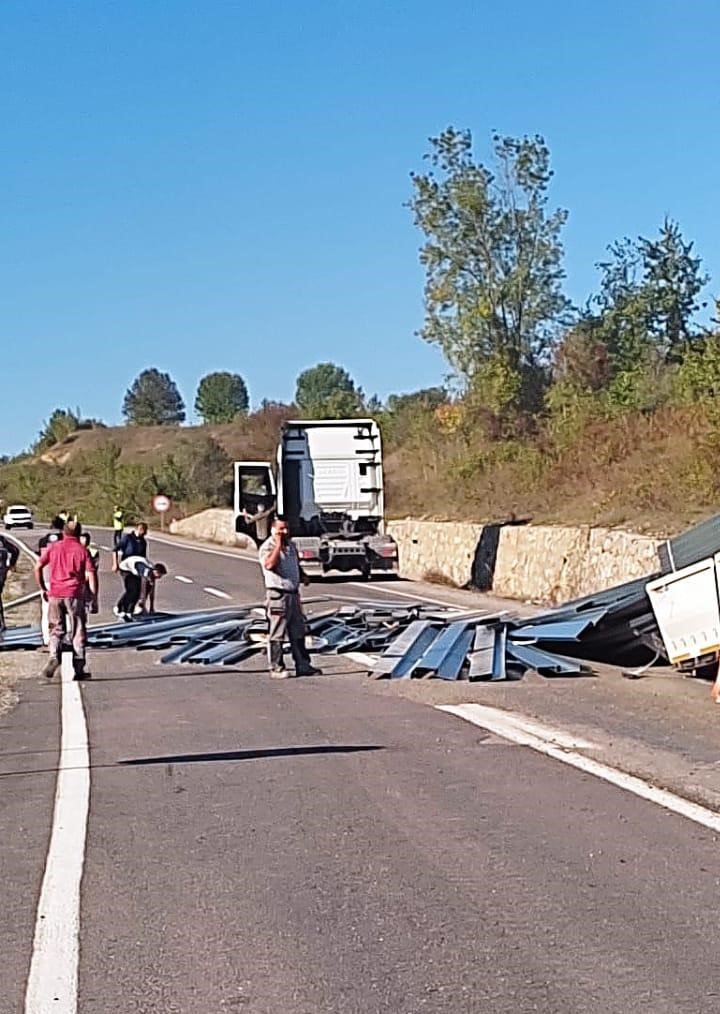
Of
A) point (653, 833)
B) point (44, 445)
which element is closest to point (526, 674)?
point (653, 833)

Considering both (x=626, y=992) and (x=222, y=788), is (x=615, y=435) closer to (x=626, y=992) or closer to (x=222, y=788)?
(x=222, y=788)

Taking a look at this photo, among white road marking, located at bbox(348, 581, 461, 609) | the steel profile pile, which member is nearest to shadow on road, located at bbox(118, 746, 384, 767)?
the steel profile pile

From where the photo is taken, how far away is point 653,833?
778 centimetres

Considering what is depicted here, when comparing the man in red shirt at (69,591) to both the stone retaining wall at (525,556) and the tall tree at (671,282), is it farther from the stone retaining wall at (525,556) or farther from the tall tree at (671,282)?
the tall tree at (671,282)

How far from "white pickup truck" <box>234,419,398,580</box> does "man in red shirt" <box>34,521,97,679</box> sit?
58.7 ft

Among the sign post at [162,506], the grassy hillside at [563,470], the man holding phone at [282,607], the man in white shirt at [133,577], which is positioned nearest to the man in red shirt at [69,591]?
the man holding phone at [282,607]

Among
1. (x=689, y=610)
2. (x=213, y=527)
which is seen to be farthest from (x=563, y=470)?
(x=213, y=527)

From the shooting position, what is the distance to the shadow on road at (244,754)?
10.5 meters

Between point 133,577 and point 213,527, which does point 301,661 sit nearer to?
point 133,577

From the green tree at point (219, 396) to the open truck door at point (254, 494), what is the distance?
14388cm

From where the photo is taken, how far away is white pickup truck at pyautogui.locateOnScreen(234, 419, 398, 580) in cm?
3438

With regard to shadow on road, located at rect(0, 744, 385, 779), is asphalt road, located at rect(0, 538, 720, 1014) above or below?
above

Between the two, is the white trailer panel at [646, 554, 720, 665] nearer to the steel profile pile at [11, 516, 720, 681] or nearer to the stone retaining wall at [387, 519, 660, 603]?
the steel profile pile at [11, 516, 720, 681]

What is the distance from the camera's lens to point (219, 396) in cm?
18500
